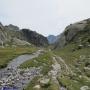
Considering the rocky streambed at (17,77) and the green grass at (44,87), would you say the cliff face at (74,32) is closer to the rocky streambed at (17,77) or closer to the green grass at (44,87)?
the rocky streambed at (17,77)

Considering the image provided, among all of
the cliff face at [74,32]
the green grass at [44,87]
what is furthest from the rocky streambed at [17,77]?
the cliff face at [74,32]

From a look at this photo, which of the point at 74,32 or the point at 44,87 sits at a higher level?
the point at 74,32

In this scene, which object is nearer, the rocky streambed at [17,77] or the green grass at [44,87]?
the green grass at [44,87]

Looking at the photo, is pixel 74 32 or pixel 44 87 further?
pixel 74 32

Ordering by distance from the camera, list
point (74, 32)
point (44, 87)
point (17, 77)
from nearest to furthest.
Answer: point (44, 87) → point (17, 77) → point (74, 32)

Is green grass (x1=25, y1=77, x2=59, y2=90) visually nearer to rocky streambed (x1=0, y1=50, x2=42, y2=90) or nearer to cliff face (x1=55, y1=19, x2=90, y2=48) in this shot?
rocky streambed (x1=0, y1=50, x2=42, y2=90)

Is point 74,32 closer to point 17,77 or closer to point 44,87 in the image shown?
point 17,77

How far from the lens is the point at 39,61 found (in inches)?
2643

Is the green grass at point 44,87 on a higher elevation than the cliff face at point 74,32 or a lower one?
lower

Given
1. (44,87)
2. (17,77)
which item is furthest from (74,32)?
(44,87)

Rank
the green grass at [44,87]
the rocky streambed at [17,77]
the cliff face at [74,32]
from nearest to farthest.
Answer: the green grass at [44,87]
the rocky streambed at [17,77]
the cliff face at [74,32]

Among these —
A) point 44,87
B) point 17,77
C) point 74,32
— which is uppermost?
point 74,32

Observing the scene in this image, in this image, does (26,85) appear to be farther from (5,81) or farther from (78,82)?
(78,82)

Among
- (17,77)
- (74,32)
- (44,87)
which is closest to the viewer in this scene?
(44,87)
